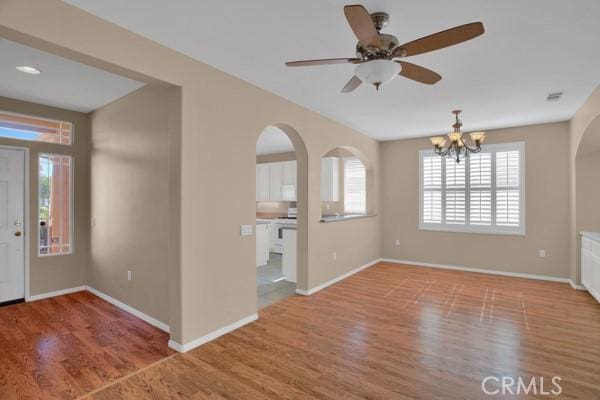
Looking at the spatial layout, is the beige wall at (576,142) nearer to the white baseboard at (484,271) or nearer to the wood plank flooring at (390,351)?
the white baseboard at (484,271)

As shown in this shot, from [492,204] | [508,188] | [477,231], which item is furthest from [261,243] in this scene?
[508,188]

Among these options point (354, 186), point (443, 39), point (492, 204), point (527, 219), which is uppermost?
point (443, 39)

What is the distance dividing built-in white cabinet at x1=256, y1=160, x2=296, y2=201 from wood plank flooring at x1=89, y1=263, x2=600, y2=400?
155 inches

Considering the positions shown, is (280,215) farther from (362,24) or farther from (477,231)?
(362,24)

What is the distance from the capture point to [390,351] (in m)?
2.81

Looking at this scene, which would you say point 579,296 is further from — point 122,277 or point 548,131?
point 122,277

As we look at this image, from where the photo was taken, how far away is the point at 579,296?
4.35m

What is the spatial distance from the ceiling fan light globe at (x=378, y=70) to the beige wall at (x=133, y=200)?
7.19 ft

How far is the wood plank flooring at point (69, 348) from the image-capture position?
233 cm

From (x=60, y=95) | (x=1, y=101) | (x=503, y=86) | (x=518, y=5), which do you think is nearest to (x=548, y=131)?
(x=503, y=86)

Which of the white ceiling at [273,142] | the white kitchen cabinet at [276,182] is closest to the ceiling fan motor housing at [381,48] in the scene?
the white ceiling at [273,142]

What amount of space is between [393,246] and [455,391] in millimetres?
4599

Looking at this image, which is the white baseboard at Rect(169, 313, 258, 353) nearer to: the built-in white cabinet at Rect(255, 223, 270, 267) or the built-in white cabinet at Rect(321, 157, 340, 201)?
the built-in white cabinet at Rect(255, 223, 270, 267)

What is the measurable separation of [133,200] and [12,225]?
6.14ft
